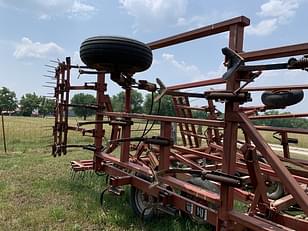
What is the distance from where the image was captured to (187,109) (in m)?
5.64

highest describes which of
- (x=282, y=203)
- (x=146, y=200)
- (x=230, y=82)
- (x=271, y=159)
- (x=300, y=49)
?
(x=300, y=49)

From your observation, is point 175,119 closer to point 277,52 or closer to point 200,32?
point 200,32

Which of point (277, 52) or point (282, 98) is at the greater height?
point (277, 52)

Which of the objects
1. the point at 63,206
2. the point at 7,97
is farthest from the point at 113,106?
the point at 7,97

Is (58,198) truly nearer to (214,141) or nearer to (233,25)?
(214,141)

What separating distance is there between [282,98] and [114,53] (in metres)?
2.11

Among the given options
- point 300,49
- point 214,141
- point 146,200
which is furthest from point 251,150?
point 214,141

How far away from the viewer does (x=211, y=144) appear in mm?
5055

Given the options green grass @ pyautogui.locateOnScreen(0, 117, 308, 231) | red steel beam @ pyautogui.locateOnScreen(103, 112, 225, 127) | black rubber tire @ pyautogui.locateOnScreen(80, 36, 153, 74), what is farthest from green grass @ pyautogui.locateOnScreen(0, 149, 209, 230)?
black rubber tire @ pyautogui.locateOnScreen(80, 36, 153, 74)

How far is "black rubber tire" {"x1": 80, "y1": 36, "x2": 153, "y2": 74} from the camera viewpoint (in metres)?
3.10

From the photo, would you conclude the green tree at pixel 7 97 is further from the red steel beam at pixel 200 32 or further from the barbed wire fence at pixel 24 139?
the red steel beam at pixel 200 32

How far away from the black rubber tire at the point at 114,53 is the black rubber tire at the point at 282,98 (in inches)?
66.1

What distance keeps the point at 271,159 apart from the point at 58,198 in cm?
318

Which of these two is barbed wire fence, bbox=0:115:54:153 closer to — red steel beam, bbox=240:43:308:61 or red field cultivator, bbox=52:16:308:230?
red field cultivator, bbox=52:16:308:230
